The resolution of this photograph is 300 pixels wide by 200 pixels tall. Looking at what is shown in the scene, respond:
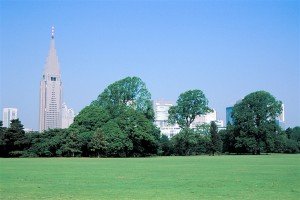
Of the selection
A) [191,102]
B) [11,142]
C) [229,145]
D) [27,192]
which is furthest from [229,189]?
[229,145]

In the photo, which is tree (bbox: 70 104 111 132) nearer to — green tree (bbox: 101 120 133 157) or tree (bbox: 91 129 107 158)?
green tree (bbox: 101 120 133 157)

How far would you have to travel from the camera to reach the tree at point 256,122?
9762 centimetres

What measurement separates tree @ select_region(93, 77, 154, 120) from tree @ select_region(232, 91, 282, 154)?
22.7 meters

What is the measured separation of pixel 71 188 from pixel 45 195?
275 cm

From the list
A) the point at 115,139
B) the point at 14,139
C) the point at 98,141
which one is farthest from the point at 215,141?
the point at 14,139

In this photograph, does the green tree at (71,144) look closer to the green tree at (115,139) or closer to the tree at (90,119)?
the tree at (90,119)

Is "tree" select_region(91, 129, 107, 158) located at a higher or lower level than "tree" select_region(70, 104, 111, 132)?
lower

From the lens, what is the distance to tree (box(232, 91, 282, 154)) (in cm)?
9762

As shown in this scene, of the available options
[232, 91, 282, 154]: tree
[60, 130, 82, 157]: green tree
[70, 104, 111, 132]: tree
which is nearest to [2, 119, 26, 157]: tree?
[60, 130, 82, 157]: green tree

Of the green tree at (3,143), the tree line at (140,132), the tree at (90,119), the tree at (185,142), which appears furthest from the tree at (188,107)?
the green tree at (3,143)

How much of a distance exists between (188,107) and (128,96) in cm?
1641

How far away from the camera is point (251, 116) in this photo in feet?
326

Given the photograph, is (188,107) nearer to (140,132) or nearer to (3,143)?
(140,132)

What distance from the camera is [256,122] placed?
101 metres
